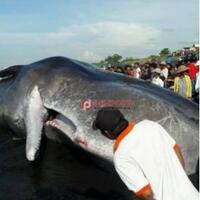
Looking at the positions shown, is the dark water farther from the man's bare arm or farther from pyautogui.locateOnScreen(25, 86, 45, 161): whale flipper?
the man's bare arm

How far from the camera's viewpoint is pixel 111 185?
315 inches

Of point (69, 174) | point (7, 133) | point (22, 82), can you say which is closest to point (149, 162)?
point (69, 174)

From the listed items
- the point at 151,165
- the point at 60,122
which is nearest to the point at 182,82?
the point at 60,122

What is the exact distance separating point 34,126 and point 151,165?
4676 mm

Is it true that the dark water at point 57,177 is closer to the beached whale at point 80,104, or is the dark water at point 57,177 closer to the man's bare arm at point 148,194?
the beached whale at point 80,104

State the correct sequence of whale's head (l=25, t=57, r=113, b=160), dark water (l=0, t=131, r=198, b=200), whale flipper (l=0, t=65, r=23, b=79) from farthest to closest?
whale flipper (l=0, t=65, r=23, b=79) → whale's head (l=25, t=57, r=113, b=160) → dark water (l=0, t=131, r=198, b=200)

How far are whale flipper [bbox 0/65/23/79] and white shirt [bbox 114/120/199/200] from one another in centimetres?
592

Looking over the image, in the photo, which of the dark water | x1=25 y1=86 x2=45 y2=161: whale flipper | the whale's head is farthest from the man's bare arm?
x1=25 y1=86 x2=45 y2=161: whale flipper

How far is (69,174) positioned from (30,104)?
5.31ft

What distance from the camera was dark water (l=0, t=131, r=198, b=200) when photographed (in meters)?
7.70

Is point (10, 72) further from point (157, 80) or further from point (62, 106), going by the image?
point (157, 80)

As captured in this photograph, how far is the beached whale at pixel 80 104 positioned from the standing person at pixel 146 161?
307 cm

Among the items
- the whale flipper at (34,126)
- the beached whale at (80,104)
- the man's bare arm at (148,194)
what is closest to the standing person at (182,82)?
the beached whale at (80,104)

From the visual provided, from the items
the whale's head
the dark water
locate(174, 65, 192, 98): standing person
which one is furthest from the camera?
locate(174, 65, 192, 98): standing person
